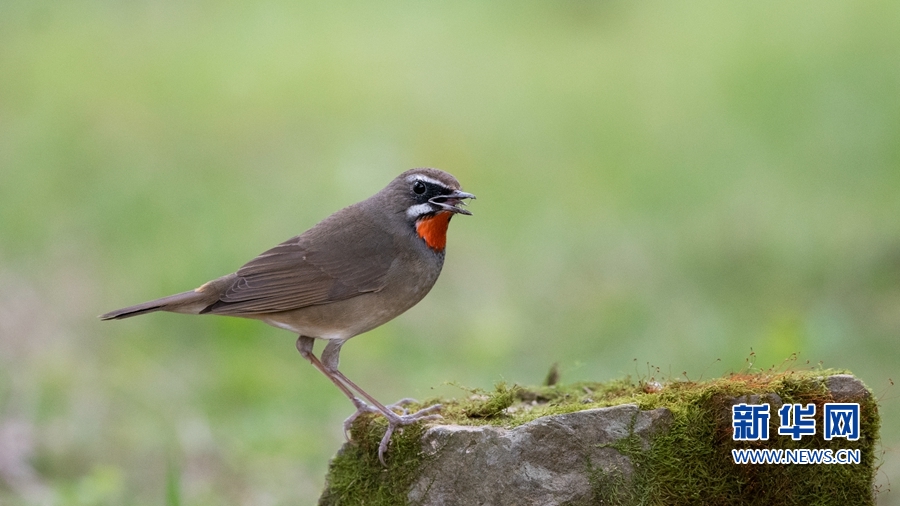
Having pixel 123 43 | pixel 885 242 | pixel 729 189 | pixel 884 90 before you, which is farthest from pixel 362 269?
pixel 123 43

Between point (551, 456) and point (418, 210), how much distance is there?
2.23m

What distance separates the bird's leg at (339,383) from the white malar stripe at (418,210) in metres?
1.07

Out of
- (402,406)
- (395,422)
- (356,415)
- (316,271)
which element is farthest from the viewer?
(316,271)

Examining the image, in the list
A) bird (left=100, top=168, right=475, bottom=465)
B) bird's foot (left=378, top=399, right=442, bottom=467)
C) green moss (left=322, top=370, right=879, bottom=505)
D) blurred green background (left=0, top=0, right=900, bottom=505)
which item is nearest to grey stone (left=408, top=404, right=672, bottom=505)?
green moss (left=322, top=370, right=879, bottom=505)

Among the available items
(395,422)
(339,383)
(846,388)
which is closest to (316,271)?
(339,383)

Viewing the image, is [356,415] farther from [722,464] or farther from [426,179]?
[722,464]

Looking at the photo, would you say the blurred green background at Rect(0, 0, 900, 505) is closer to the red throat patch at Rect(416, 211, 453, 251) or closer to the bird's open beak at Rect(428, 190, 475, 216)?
the red throat patch at Rect(416, 211, 453, 251)

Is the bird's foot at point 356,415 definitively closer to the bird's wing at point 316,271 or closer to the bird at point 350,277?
the bird at point 350,277

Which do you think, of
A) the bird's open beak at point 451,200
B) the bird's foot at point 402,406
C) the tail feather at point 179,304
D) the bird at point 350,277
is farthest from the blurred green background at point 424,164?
the bird's open beak at point 451,200

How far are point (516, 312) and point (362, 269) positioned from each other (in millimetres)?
5596

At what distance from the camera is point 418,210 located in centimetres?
668

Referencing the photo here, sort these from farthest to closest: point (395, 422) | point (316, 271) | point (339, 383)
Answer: point (316, 271) → point (339, 383) → point (395, 422)

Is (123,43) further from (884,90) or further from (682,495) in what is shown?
(682,495)

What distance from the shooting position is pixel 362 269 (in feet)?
21.7
